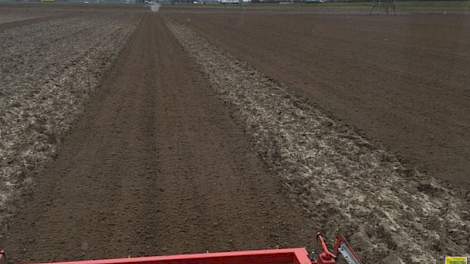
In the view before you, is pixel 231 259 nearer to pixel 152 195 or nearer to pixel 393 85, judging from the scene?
pixel 152 195

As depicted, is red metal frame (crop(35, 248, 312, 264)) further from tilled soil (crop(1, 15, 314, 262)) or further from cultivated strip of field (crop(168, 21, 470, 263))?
cultivated strip of field (crop(168, 21, 470, 263))

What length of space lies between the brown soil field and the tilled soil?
281cm

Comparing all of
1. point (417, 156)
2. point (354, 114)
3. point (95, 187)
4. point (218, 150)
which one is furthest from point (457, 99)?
point (95, 187)

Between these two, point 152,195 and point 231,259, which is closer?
point 231,259

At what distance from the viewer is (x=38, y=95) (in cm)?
1167

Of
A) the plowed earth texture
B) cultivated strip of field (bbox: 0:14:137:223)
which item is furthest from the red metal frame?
cultivated strip of field (bbox: 0:14:137:223)

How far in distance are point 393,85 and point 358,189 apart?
8069mm

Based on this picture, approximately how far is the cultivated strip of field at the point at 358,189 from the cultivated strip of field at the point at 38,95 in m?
3.78

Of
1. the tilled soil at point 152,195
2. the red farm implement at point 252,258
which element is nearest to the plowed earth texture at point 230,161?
the tilled soil at point 152,195

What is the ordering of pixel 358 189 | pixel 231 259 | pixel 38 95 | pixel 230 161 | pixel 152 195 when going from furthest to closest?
pixel 38 95 < pixel 230 161 < pixel 358 189 < pixel 152 195 < pixel 231 259

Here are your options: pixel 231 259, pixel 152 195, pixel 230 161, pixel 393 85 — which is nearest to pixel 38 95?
pixel 230 161

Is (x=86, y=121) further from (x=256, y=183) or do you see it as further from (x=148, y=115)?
(x=256, y=183)

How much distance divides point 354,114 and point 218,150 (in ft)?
12.5

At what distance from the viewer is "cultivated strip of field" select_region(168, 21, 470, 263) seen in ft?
16.5
